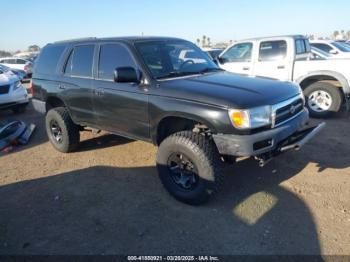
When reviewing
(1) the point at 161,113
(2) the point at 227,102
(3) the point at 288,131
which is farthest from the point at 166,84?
(3) the point at 288,131

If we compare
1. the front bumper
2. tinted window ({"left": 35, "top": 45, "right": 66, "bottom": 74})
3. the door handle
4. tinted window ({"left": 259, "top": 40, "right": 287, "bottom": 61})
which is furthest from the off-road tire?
tinted window ({"left": 259, "top": 40, "right": 287, "bottom": 61})

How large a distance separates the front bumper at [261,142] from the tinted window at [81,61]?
242 cm

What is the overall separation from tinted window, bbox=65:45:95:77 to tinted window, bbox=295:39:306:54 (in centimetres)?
509

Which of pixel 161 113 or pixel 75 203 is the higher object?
pixel 161 113

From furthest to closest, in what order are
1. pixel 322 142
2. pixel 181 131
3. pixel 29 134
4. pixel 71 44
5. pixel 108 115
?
pixel 29 134, pixel 322 142, pixel 71 44, pixel 108 115, pixel 181 131

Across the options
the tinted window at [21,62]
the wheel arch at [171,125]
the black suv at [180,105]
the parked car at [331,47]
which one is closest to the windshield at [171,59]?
the black suv at [180,105]

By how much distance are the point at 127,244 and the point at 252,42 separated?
6487 millimetres

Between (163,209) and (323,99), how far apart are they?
5430 mm

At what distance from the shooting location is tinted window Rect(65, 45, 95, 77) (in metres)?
4.77

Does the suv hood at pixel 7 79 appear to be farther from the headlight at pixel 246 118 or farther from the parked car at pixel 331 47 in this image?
the parked car at pixel 331 47

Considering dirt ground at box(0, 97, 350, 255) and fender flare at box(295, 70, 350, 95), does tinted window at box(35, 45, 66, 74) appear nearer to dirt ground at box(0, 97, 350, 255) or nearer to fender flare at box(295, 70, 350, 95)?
dirt ground at box(0, 97, 350, 255)

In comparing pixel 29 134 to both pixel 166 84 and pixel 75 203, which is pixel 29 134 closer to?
pixel 75 203

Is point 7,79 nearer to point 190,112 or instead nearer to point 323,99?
point 190,112

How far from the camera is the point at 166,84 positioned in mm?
3816
